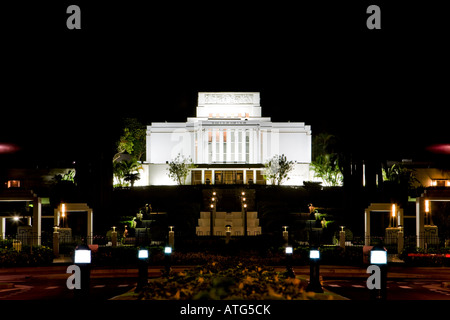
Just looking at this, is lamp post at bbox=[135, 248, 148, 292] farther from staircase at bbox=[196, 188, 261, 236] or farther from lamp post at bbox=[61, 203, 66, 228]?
staircase at bbox=[196, 188, 261, 236]

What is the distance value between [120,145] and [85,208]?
121 ft

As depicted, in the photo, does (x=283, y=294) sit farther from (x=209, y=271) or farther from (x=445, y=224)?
(x=445, y=224)

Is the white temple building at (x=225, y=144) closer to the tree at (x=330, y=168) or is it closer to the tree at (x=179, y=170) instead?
the tree at (x=179, y=170)

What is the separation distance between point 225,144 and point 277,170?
10985 mm

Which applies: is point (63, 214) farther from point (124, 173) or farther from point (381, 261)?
point (124, 173)

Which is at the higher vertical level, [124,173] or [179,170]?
[179,170]

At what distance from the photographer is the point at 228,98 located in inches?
3250

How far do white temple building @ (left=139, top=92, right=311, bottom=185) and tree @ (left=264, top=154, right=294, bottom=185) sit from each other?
3.17m

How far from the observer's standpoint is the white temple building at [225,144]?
75.1m

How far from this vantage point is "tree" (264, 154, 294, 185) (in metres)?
68.1

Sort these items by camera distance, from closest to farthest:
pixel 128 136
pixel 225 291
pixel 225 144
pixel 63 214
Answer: pixel 225 291
pixel 63 214
pixel 128 136
pixel 225 144

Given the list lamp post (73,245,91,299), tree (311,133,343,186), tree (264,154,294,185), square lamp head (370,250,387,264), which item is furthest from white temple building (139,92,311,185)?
lamp post (73,245,91,299)

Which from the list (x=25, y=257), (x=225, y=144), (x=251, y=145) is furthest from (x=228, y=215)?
(x=225, y=144)
